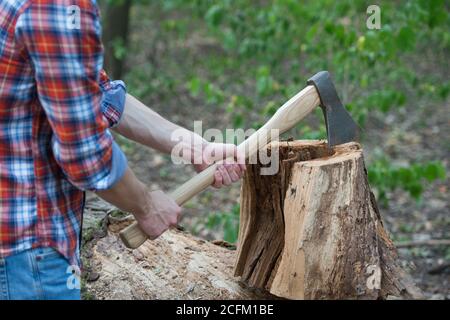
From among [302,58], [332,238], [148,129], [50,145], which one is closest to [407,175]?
[332,238]

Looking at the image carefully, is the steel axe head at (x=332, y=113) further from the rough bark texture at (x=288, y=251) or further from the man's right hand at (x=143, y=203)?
the man's right hand at (x=143, y=203)

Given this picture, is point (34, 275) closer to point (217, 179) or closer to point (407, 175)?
point (217, 179)

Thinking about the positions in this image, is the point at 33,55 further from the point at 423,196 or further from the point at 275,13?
the point at 423,196

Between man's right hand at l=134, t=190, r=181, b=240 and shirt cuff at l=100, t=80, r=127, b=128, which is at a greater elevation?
shirt cuff at l=100, t=80, r=127, b=128

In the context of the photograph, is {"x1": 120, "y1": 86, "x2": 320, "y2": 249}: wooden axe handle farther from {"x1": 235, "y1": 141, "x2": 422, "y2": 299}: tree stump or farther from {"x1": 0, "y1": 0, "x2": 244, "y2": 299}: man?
{"x1": 0, "y1": 0, "x2": 244, "y2": 299}: man

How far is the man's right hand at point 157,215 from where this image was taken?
231 cm

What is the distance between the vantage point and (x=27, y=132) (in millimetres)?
1978

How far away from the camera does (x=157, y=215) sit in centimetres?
234

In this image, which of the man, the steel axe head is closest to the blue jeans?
the man

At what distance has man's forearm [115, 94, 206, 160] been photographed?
2.81m

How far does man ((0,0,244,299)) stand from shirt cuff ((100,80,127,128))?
61 cm

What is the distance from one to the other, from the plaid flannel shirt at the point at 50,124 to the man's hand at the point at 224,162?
78 cm

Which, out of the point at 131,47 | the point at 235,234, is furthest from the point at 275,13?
the point at 131,47

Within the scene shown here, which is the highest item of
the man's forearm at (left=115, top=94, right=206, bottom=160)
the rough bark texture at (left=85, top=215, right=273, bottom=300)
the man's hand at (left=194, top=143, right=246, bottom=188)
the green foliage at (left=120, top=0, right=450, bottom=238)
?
the green foliage at (left=120, top=0, right=450, bottom=238)
